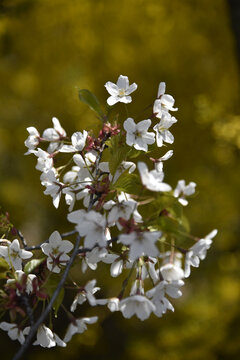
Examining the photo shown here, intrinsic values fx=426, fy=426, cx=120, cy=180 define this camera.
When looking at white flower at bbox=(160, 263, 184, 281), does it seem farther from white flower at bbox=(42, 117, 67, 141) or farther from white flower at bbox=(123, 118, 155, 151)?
white flower at bbox=(42, 117, 67, 141)

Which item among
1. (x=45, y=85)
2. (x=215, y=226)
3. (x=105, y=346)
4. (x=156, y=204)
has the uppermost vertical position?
(x=45, y=85)

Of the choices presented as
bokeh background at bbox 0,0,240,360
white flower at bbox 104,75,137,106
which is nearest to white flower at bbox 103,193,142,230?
white flower at bbox 104,75,137,106

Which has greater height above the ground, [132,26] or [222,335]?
[132,26]

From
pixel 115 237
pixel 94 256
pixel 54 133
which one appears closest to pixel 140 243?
pixel 115 237

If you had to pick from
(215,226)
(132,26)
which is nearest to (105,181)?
(215,226)

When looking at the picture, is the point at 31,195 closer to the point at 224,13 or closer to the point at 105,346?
the point at 105,346

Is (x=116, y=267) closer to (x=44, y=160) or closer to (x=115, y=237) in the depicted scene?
(x=115, y=237)

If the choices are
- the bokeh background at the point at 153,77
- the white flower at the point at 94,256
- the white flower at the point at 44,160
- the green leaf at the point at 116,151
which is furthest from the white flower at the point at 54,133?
the bokeh background at the point at 153,77
